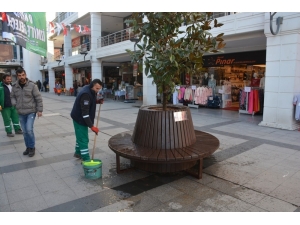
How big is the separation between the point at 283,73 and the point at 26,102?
718 cm

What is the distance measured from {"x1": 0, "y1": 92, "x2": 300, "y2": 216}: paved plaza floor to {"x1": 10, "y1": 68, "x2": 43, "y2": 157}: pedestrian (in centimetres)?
49

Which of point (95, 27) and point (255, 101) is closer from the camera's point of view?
point (255, 101)

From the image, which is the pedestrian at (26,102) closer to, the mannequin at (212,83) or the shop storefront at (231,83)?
the shop storefront at (231,83)

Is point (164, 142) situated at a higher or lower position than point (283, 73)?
lower

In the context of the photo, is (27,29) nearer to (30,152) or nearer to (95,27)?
(30,152)

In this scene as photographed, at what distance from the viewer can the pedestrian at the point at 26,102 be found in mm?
4734

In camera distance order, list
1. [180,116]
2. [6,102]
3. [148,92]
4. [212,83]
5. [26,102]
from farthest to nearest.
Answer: [148,92]
[212,83]
[6,102]
[26,102]
[180,116]

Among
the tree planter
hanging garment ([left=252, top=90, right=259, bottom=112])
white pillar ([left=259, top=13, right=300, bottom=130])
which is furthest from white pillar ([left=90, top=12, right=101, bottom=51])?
the tree planter

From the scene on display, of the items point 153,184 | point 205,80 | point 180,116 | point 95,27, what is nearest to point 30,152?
point 153,184

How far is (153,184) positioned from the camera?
3.60 metres

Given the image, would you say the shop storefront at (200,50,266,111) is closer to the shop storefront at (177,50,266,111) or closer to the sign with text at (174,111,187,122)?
the shop storefront at (177,50,266,111)

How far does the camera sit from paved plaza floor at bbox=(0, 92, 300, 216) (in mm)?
2992

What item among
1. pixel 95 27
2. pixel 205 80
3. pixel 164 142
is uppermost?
pixel 95 27

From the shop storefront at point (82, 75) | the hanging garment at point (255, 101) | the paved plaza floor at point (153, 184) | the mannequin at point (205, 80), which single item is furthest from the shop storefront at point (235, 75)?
the shop storefront at point (82, 75)
